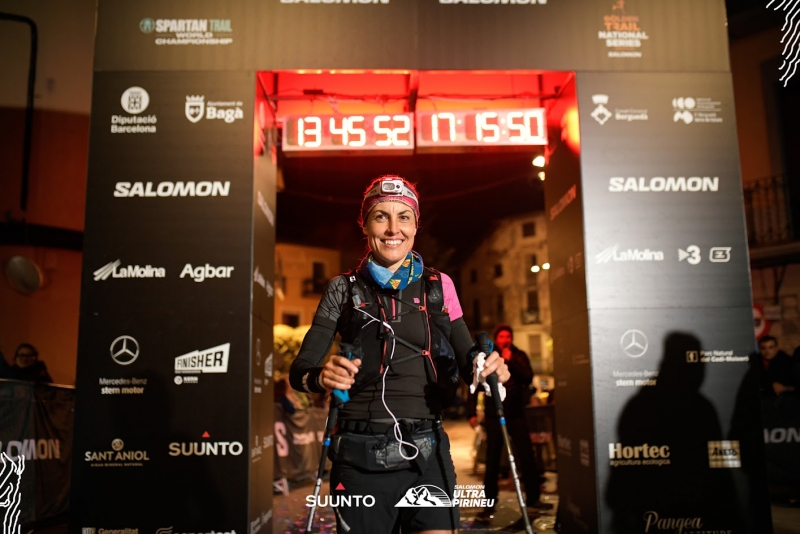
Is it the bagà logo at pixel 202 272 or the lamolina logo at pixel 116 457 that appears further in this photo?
the bagà logo at pixel 202 272

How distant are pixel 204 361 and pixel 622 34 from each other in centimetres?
453

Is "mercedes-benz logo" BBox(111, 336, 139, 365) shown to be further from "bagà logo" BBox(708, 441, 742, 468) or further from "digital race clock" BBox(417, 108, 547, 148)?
"bagà logo" BBox(708, 441, 742, 468)

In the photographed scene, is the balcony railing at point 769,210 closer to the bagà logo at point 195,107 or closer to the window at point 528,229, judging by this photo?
the bagà logo at point 195,107

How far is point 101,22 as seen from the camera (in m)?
5.88

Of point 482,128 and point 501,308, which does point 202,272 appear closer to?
point 482,128

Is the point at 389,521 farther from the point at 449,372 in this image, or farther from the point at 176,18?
the point at 176,18

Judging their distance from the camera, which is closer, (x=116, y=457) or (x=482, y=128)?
(x=116, y=457)

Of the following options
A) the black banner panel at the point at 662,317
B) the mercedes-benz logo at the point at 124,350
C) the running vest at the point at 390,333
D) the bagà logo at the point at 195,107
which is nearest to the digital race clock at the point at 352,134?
the bagà logo at the point at 195,107

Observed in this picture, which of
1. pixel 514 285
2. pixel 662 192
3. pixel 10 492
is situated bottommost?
pixel 10 492

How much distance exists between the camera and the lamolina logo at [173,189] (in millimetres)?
5738

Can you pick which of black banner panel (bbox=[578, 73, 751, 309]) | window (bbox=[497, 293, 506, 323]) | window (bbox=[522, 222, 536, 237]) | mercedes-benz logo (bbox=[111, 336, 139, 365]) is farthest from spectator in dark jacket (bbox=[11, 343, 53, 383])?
window (bbox=[497, 293, 506, 323])

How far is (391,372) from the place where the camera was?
277cm

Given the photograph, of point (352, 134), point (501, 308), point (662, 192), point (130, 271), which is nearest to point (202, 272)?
point (130, 271)

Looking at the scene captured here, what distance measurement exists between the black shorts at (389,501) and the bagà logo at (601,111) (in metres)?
4.15
